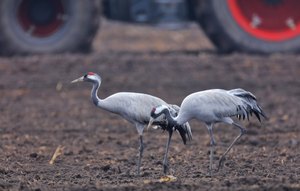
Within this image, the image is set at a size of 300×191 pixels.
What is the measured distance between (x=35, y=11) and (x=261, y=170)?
8576 millimetres

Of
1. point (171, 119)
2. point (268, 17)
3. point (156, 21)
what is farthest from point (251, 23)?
point (171, 119)

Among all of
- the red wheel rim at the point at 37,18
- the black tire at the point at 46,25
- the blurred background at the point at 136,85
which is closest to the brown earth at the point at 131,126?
the blurred background at the point at 136,85

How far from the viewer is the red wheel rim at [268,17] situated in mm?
17609

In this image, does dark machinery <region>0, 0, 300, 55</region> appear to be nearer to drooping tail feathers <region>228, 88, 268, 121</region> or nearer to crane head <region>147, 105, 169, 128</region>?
drooping tail feathers <region>228, 88, 268, 121</region>

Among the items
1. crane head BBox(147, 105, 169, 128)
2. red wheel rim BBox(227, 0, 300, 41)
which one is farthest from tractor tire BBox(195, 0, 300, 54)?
crane head BBox(147, 105, 169, 128)

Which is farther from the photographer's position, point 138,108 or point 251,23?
point 251,23

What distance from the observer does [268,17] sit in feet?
58.1

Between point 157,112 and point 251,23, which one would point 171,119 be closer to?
point 157,112

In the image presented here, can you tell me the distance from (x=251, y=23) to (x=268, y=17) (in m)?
0.29

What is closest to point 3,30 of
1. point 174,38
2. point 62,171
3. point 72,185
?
point 174,38

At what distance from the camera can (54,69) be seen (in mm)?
16266

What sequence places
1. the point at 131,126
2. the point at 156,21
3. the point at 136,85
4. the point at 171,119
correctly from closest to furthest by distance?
the point at 171,119, the point at 131,126, the point at 136,85, the point at 156,21

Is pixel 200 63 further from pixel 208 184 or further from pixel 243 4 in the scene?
pixel 208 184

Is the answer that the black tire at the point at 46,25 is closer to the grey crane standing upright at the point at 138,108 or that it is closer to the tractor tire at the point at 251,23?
the tractor tire at the point at 251,23
